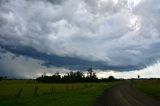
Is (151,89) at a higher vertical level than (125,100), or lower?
higher

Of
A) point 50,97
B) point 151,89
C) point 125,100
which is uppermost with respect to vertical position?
point 151,89

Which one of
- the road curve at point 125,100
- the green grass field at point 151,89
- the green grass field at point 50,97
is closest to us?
the road curve at point 125,100

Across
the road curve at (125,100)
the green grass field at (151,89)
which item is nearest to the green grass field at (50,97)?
the road curve at (125,100)

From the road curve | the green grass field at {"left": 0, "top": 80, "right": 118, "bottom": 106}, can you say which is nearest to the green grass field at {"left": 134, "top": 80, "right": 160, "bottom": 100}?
the road curve

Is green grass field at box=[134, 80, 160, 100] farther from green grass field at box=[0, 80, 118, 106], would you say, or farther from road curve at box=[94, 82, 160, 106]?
green grass field at box=[0, 80, 118, 106]

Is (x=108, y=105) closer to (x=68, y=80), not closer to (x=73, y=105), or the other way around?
(x=73, y=105)

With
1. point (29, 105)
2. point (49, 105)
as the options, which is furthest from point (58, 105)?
point (29, 105)

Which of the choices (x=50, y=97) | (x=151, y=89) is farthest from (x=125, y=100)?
(x=151, y=89)

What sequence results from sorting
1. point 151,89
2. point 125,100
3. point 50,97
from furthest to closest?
point 151,89
point 50,97
point 125,100

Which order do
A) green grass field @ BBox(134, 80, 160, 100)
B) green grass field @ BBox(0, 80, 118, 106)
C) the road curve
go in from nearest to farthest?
1. the road curve
2. green grass field @ BBox(0, 80, 118, 106)
3. green grass field @ BBox(134, 80, 160, 100)

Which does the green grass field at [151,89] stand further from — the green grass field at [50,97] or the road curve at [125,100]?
the green grass field at [50,97]

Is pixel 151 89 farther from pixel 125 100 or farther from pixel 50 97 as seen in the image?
pixel 50 97

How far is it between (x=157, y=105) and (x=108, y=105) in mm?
5313

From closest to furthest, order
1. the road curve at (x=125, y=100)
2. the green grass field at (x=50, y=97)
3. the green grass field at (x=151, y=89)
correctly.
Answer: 1. the road curve at (x=125, y=100)
2. the green grass field at (x=50, y=97)
3. the green grass field at (x=151, y=89)
